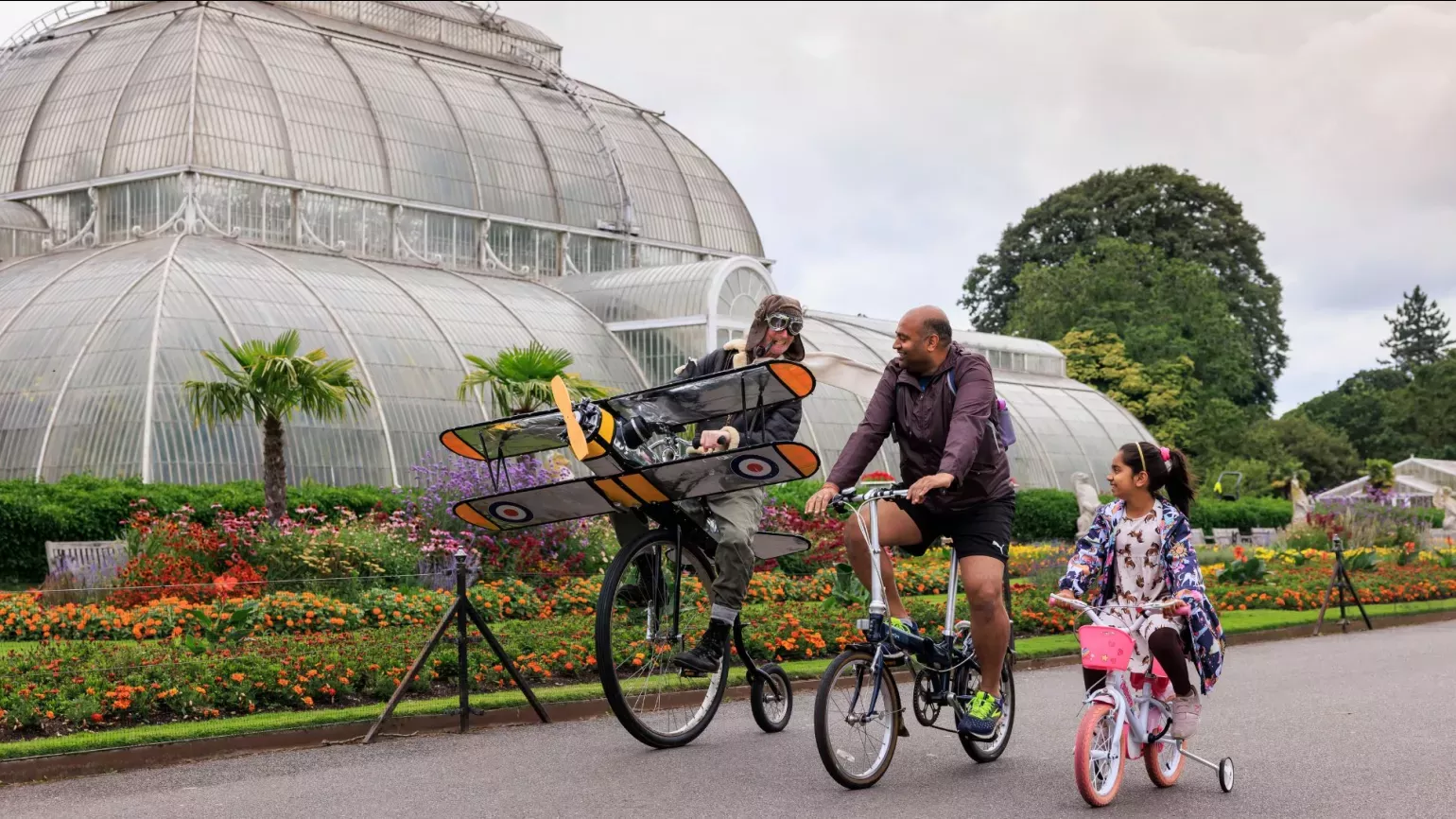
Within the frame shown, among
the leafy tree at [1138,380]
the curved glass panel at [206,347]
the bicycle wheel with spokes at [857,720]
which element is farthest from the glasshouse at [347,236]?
the bicycle wheel with spokes at [857,720]

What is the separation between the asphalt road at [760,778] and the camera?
7.72 m

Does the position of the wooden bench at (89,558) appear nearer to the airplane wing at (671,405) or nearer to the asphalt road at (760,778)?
the asphalt road at (760,778)

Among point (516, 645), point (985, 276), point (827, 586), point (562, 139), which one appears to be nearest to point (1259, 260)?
point (985, 276)

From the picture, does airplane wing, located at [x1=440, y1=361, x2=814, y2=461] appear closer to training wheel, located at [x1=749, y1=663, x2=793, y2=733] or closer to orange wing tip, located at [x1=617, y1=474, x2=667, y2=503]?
orange wing tip, located at [x1=617, y1=474, x2=667, y2=503]

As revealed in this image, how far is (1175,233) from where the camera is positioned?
76.1 m

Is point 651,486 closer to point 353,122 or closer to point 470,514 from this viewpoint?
point 470,514

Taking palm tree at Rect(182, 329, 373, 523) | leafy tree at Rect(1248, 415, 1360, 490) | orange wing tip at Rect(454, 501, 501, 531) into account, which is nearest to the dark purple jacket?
orange wing tip at Rect(454, 501, 501, 531)

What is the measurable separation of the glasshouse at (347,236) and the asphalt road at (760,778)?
18375mm

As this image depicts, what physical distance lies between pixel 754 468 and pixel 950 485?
1.09 metres

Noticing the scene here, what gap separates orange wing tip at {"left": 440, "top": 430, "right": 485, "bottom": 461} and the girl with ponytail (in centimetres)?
365

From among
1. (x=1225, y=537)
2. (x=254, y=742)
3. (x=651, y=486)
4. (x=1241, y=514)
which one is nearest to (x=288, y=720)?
(x=254, y=742)

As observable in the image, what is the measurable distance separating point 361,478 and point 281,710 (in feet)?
60.5

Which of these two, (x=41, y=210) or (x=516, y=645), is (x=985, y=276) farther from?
(x=516, y=645)

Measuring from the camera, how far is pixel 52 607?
14.8m
